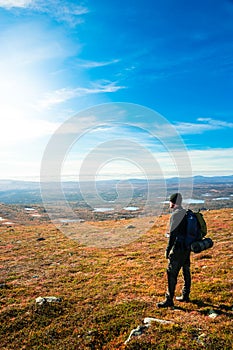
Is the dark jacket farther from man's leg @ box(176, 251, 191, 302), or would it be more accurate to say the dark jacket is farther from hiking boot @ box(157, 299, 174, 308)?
hiking boot @ box(157, 299, 174, 308)

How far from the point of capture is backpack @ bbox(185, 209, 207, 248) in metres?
9.98

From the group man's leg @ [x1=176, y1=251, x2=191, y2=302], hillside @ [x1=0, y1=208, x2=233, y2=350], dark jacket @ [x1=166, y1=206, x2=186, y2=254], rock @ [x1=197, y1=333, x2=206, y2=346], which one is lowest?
hillside @ [x1=0, y1=208, x2=233, y2=350]

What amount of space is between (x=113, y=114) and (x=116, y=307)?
22.1 m

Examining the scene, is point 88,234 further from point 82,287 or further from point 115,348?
point 115,348

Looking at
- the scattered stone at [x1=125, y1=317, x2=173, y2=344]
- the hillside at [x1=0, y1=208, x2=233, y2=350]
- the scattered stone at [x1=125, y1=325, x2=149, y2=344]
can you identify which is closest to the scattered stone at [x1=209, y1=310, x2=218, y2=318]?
the hillside at [x1=0, y1=208, x2=233, y2=350]

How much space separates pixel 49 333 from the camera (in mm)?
9594


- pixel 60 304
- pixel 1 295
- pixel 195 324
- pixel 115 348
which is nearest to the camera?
pixel 115 348

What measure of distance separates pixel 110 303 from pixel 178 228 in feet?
15.5

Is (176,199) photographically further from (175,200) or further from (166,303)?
(166,303)

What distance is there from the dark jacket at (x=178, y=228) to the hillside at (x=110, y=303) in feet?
8.54

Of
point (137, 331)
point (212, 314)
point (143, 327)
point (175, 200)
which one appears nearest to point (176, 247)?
point (175, 200)

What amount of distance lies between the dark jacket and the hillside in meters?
2.60

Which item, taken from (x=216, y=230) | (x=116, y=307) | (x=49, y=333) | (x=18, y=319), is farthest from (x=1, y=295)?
(x=216, y=230)

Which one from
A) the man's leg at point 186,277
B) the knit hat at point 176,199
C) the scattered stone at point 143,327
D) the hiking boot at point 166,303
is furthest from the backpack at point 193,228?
the scattered stone at point 143,327
